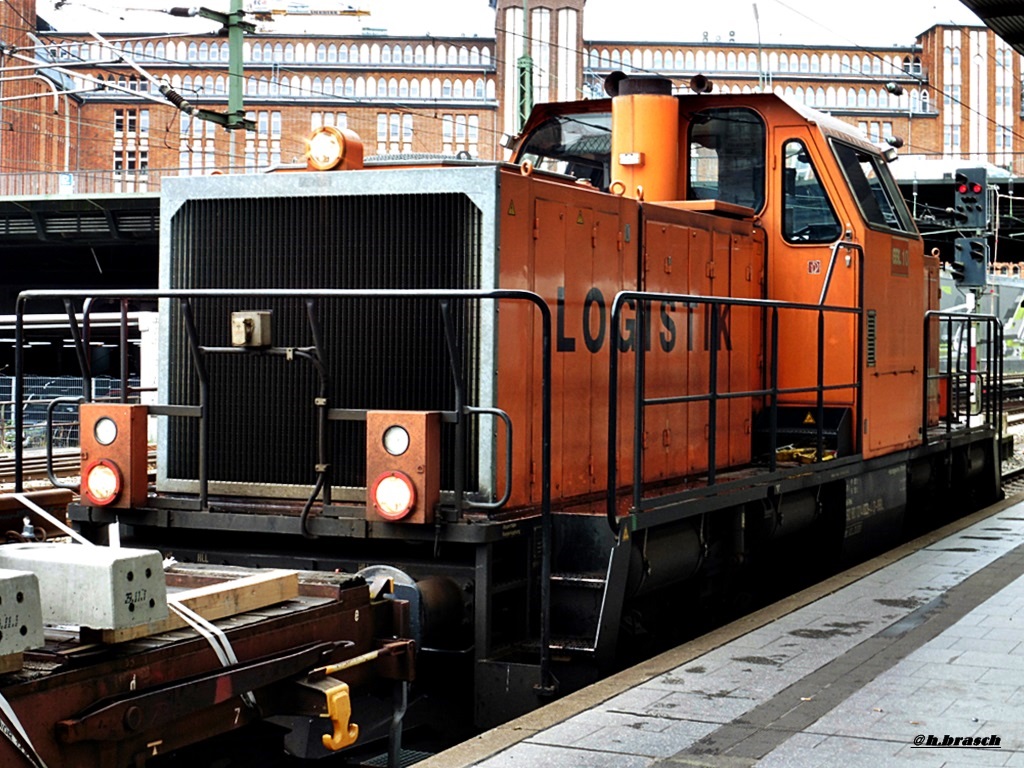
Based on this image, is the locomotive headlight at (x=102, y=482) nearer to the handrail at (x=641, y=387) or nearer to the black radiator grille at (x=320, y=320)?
the black radiator grille at (x=320, y=320)

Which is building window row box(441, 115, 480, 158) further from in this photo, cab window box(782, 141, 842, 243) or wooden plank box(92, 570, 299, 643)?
wooden plank box(92, 570, 299, 643)

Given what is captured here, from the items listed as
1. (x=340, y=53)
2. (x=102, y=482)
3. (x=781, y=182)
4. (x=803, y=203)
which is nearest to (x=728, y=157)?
(x=781, y=182)

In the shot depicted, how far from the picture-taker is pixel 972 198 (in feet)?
70.1

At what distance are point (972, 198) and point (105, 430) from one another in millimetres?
18541

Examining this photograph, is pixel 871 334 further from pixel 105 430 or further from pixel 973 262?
pixel 973 262

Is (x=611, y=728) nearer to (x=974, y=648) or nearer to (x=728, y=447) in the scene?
(x=974, y=648)

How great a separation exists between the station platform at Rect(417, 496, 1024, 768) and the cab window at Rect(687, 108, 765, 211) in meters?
2.74

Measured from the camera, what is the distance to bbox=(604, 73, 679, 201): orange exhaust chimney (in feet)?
27.1

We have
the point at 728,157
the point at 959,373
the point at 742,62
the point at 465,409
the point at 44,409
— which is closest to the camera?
the point at 465,409

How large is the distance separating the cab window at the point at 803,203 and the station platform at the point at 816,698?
7.90ft

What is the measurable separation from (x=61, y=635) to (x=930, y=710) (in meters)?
3.44

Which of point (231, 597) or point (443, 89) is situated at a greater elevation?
point (443, 89)

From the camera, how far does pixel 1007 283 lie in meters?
42.4

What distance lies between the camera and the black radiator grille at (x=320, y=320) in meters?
5.81
